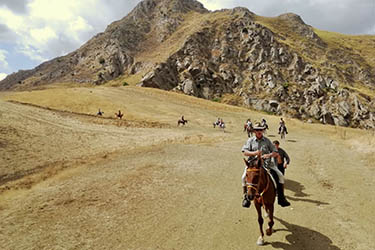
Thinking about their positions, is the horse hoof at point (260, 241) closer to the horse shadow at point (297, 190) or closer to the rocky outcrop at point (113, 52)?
the horse shadow at point (297, 190)

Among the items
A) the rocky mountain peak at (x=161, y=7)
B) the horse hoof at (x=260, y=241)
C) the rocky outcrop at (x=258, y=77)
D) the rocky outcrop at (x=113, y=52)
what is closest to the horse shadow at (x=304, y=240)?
the horse hoof at (x=260, y=241)

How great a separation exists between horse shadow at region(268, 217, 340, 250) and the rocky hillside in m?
63.4

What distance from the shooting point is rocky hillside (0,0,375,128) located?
232 ft

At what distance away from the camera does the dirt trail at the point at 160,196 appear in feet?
26.6

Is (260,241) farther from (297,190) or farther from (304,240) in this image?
(297,190)

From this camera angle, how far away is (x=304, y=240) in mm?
7797

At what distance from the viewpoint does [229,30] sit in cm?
9494

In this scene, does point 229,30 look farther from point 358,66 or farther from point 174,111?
point 174,111

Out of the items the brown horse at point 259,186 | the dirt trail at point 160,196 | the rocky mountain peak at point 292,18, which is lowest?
the dirt trail at point 160,196

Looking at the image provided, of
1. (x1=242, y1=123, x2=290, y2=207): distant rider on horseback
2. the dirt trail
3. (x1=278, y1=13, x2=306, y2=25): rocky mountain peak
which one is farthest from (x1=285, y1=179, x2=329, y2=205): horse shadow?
(x1=278, y1=13, x2=306, y2=25): rocky mountain peak

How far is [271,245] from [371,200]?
637 centimetres

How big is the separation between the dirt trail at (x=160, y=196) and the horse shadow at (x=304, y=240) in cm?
3

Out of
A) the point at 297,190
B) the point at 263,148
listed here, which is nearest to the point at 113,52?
the point at 297,190

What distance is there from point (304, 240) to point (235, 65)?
270ft
